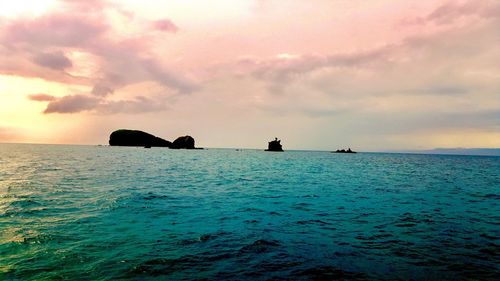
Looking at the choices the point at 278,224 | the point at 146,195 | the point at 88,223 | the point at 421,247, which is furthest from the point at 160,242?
the point at 146,195

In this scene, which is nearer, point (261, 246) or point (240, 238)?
point (261, 246)

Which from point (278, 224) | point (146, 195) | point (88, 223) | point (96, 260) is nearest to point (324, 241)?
point (278, 224)

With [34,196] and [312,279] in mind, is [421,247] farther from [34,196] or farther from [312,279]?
[34,196]

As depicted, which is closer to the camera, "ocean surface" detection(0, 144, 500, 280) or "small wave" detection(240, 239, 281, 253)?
"ocean surface" detection(0, 144, 500, 280)

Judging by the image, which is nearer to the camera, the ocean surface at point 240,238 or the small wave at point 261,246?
the ocean surface at point 240,238

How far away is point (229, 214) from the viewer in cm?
2245

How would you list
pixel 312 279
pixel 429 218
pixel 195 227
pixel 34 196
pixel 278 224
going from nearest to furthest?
1. pixel 312 279
2. pixel 195 227
3. pixel 278 224
4. pixel 429 218
5. pixel 34 196

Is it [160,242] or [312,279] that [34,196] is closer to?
[160,242]

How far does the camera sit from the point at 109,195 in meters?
29.7

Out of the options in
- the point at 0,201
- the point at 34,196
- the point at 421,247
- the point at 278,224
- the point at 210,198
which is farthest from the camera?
the point at 210,198

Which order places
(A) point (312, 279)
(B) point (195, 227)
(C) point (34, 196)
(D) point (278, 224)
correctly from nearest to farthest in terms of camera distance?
(A) point (312, 279)
(B) point (195, 227)
(D) point (278, 224)
(C) point (34, 196)

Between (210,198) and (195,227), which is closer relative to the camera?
(195,227)

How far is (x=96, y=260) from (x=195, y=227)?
6515mm

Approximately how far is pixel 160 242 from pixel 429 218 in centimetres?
1904
